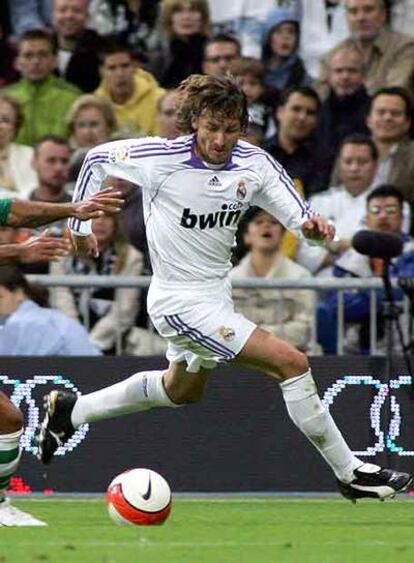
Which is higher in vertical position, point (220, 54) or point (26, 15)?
point (26, 15)

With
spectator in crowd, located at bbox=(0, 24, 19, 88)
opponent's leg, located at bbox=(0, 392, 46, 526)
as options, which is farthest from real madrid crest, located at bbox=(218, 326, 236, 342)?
spectator in crowd, located at bbox=(0, 24, 19, 88)

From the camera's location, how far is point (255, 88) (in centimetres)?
1571

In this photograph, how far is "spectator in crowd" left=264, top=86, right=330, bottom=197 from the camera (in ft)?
50.4

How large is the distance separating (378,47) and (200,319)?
5.33m

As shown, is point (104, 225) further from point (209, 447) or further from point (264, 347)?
point (264, 347)

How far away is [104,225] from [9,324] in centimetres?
130

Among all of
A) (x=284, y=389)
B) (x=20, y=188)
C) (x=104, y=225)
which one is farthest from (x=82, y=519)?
(x=20, y=188)

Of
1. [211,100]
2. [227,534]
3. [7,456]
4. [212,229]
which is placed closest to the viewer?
[227,534]

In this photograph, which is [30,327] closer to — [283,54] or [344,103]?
[344,103]

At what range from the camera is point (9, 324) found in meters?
13.3

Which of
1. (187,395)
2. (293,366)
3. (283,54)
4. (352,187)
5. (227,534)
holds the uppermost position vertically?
(283,54)

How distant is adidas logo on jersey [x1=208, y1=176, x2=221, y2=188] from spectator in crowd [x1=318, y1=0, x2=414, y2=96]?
4.80m

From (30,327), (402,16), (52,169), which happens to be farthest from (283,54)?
(30,327)

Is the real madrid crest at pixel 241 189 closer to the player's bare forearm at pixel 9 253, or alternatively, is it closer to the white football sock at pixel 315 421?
the white football sock at pixel 315 421
